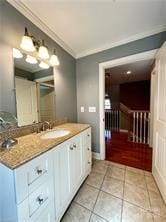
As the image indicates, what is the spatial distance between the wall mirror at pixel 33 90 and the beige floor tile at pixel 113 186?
4.56 ft

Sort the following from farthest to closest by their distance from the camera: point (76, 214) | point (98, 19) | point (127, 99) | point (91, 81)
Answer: point (127, 99)
point (91, 81)
point (98, 19)
point (76, 214)

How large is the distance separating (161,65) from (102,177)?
1988mm

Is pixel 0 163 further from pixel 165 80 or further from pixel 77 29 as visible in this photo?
pixel 77 29

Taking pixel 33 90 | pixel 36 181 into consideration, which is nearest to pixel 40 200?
pixel 36 181

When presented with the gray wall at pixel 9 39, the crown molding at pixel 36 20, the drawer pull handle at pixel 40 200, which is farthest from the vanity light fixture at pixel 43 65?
the drawer pull handle at pixel 40 200

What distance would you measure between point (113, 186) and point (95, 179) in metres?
0.31

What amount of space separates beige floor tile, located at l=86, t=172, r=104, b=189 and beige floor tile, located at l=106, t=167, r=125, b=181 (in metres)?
0.16

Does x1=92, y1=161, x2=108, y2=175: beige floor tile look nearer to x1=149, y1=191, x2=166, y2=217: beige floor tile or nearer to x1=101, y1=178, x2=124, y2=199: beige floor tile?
x1=101, y1=178, x2=124, y2=199: beige floor tile

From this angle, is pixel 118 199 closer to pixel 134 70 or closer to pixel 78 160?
pixel 78 160

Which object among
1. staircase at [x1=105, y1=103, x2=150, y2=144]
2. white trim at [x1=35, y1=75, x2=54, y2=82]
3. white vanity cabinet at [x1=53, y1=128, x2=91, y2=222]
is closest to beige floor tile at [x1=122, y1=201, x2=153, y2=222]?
white vanity cabinet at [x1=53, y1=128, x2=91, y2=222]

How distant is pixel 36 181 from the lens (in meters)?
0.90

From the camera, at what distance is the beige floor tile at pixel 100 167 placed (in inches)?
86.5

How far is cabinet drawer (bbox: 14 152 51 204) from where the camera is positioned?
0.77 meters

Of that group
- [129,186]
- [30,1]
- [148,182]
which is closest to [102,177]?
[129,186]
